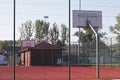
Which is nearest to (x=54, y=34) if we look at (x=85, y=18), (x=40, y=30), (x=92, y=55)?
(x=40, y=30)

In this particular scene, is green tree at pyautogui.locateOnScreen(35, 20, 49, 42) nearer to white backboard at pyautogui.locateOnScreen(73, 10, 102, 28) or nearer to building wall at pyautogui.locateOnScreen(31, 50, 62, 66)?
building wall at pyautogui.locateOnScreen(31, 50, 62, 66)

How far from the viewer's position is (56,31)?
109m

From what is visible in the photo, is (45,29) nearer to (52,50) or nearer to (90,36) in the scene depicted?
(90,36)

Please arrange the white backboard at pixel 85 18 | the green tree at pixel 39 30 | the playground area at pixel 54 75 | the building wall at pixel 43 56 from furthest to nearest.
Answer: the green tree at pixel 39 30 → the building wall at pixel 43 56 → the white backboard at pixel 85 18 → the playground area at pixel 54 75

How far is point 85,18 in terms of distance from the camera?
1319 inches

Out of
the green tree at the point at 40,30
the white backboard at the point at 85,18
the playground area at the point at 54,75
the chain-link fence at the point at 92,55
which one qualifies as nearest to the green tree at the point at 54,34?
the green tree at the point at 40,30

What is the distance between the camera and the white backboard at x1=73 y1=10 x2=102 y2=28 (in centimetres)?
3304

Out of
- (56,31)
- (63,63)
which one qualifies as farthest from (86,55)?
(56,31)

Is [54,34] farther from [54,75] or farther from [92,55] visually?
[54,75]

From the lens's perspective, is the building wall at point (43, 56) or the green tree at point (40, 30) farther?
the green tree at point (40, 30)

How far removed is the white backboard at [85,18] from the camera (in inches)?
1301

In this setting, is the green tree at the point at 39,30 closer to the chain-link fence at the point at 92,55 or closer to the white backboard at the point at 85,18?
the chain-link fence at the point at 92,55

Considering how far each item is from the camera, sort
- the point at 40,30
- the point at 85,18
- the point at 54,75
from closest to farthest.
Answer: the point at 54,75 → the point at 85,18 → the point at 40,30

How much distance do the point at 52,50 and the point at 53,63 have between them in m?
2.49
